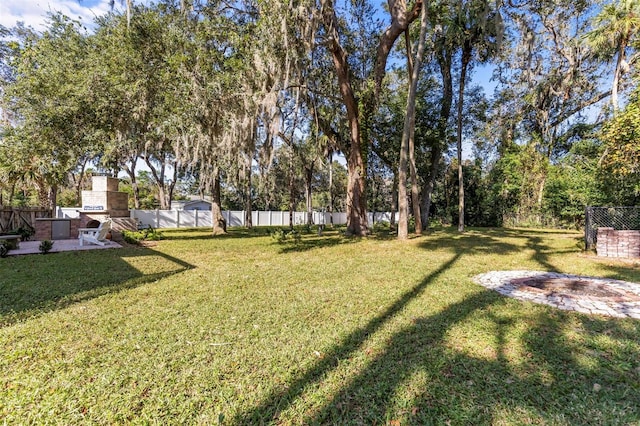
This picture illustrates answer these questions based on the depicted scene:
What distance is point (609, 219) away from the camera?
7.38 meters

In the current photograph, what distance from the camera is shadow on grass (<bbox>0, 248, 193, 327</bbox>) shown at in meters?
3.46

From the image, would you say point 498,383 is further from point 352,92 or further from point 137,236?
point 137,236

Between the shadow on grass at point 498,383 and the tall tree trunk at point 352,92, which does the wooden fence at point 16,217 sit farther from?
the shadow on grass at point 498,383

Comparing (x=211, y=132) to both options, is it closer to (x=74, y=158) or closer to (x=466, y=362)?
(x=74, y=158)

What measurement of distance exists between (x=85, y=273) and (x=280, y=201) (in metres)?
25.6

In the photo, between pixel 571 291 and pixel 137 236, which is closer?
pixel 571 291

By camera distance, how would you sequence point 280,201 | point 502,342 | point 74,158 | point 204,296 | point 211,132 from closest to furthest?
point 502,342 → point 204,296 → point 211,132 → point 74,158 → point 280,201

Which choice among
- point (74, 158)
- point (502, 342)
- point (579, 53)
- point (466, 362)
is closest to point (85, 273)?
point (466, 362)

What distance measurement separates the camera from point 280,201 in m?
30.4

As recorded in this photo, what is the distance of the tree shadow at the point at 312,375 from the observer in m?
1.70

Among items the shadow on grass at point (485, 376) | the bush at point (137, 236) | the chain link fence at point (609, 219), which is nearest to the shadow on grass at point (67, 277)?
the bush at point (137, 236)

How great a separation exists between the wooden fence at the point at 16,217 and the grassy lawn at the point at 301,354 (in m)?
7.55

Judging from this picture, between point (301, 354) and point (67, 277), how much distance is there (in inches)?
181

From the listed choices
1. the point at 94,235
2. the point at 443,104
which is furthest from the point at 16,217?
the point at 443,104
